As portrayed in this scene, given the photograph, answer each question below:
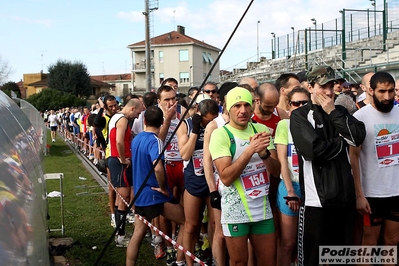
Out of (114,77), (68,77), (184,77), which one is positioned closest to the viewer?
(184,77)

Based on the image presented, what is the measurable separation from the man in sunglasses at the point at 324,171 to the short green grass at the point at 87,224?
2.57 m

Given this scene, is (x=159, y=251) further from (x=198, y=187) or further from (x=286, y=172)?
(x=286, y=172)

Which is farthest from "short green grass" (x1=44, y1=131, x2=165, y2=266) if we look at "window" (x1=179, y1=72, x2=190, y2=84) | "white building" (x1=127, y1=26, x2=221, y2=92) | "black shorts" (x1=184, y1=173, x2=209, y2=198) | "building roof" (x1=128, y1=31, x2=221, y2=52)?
"building roof" (x1=128, y1=31, x2=221, y2=52)

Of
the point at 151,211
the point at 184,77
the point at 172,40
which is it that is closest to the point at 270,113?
the point at 151,211

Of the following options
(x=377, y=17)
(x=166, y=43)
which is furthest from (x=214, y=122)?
(x=166, y=43)

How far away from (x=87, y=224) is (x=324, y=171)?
16.9 ft

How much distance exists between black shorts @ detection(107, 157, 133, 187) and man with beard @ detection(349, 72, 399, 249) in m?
3.53

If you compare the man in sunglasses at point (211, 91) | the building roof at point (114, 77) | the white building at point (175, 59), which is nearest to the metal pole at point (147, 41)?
the man in sunglasses at point (211, 91)

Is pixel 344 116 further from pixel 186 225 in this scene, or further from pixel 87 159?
pixel 87 159

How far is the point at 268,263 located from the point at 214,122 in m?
1.48

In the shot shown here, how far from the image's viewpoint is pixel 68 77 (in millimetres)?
71188

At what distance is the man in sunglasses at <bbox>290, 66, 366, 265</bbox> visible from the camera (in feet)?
11.6

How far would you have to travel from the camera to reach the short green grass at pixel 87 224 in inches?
231

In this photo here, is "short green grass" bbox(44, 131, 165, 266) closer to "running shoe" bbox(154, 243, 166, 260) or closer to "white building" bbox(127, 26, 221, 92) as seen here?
"running shoe" bbox(154, 243, 166, 260)
